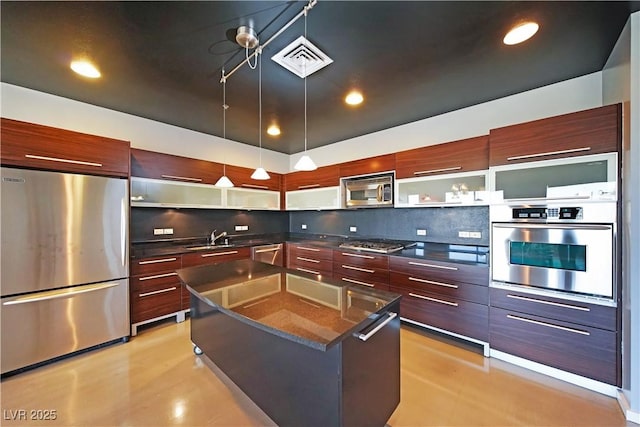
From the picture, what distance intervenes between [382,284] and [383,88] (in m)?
2.15

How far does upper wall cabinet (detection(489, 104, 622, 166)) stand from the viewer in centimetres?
180

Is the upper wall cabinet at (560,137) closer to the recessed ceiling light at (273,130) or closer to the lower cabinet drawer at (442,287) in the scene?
the lower cabinet drawer at (442,287)

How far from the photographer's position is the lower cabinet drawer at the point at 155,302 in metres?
2.70

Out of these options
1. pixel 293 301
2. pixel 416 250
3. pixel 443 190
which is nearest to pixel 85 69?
pixel 293 301

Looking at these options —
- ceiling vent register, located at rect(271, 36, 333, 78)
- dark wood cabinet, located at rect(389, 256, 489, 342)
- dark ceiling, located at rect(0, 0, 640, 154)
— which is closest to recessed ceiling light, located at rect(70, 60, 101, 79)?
dark ceiling, located at rect(0, 0, 640, 154)

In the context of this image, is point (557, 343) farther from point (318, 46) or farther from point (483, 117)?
point (318, 46)

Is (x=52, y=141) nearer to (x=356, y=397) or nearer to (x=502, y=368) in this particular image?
(x=356, y=397)

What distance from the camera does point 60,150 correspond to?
2.24m

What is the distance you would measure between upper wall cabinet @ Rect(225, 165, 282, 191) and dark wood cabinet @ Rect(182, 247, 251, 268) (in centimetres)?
105

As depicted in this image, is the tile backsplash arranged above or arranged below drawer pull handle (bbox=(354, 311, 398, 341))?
above

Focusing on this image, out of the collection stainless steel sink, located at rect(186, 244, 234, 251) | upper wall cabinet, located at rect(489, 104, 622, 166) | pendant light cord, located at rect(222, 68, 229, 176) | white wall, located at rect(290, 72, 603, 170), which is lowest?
stainless steel sink, located at rect(186, 244, 234, 251)

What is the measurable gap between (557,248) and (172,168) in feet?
13.4

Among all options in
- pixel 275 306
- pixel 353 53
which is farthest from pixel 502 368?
pixel 353 53

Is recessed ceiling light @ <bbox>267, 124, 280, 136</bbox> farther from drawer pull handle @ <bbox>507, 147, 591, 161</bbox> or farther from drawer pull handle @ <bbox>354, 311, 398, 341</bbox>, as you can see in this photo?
drawer pull handle @ <bbox>354, 311, 398, 341</bbox>
